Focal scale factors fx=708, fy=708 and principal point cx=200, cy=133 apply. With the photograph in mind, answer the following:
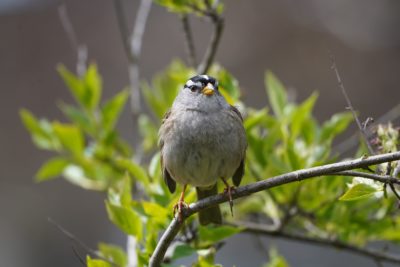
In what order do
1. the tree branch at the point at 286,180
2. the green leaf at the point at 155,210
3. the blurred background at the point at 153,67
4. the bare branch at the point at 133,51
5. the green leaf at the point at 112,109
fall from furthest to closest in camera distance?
the blurred background at the point at 153,67 → the bare branch at the point at 133,51 → the green leaf at the point at 112,109 → the green leaf at the point at 155,210 → the tree branch at the point at 286,180

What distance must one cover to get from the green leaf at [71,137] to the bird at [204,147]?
63cm

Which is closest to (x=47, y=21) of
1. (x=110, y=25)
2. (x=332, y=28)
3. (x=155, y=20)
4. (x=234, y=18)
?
(x=110, y=25)

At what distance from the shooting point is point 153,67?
8.70m

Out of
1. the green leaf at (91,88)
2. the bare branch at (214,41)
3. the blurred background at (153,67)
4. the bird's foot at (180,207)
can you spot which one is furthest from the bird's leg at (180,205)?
the blurred background at (153,67)

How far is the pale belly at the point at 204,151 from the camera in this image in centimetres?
357

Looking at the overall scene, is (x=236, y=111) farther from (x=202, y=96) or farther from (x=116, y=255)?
(x=116, y=255)

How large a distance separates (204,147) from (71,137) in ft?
3.19

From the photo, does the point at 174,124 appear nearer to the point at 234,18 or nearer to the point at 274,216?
the point at 274,216

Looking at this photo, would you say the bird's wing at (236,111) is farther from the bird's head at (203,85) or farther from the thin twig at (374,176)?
the thin twig at (374,176)

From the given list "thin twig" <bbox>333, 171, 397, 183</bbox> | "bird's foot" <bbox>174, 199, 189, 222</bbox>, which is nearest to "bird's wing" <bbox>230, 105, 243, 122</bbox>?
"bird's foot" <bbox>174, 199, 189, 222</bbox>

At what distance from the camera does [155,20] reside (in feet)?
30.3

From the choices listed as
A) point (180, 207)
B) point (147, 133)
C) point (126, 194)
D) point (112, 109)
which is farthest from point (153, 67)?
point (180, 207)

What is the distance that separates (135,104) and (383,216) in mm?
1742

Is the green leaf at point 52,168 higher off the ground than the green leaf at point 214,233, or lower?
higher
